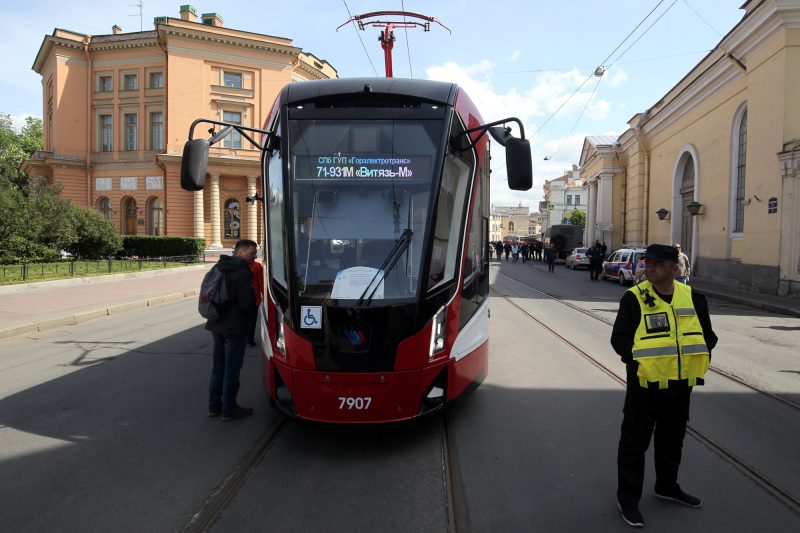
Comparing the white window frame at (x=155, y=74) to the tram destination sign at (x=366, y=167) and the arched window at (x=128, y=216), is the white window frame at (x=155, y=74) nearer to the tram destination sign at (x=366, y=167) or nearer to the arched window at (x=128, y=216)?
the arched window at (x=128, y=216)

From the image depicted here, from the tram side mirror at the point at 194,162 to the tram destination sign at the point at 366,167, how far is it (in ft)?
3.21

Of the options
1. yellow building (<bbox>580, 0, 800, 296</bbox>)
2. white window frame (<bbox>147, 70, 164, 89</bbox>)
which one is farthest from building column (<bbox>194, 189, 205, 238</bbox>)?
yellow building (<bbox>580, 0, 800, 296</bbox>)

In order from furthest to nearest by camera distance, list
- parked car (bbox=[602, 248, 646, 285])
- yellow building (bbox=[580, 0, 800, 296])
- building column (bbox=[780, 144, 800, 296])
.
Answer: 1. parked car (bbox=[602, 248, 646, 285])
2. yellow building (bbox=[580, 0, 800, 296])
3. building column (bbox=[780, 144, 800, 296])

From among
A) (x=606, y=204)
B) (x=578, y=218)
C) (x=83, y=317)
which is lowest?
(x=83, y=317)

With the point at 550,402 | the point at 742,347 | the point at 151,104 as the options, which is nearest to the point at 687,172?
the point at 742,347

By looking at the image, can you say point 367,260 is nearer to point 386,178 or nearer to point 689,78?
point 386,178

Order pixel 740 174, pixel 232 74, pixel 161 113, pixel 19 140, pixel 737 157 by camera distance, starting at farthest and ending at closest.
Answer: pixel 19 140, pixel 161 113, pixel 232 74, pixel 737 157, pixel 740 174

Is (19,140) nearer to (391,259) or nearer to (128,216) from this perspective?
(128,216)

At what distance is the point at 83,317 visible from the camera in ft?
39.8

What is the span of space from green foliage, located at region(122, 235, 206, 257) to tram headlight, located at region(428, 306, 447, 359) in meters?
32.9

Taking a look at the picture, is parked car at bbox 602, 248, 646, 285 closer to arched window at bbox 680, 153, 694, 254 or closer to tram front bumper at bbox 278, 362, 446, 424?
arched window at bbox 680, 153, 694, 254

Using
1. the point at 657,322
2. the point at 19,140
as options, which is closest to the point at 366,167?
the point at 657,322

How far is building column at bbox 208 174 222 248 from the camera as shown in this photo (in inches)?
1591

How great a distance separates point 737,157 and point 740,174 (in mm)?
703
